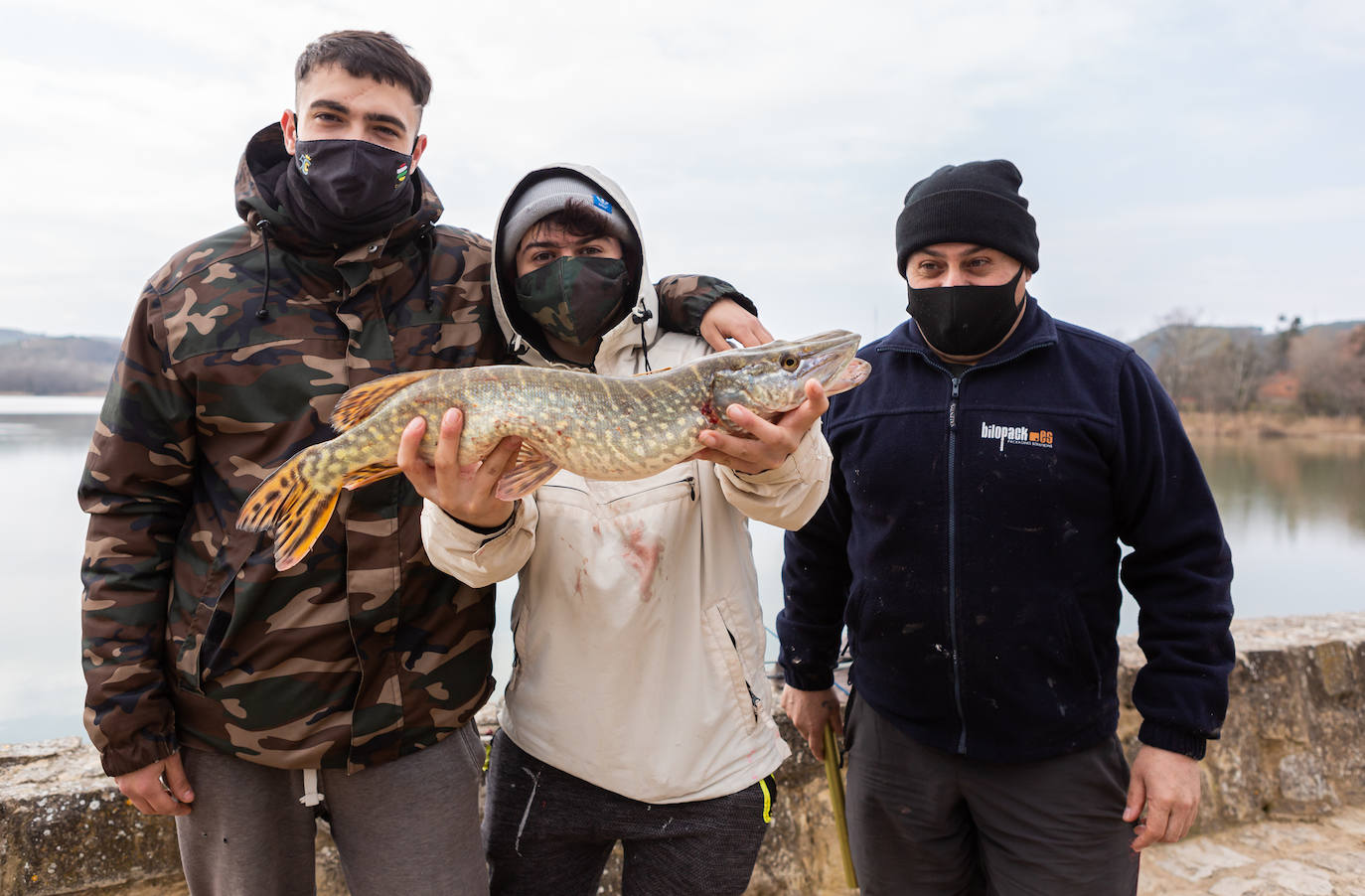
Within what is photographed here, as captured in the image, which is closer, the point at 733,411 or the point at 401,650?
the point at 733,411

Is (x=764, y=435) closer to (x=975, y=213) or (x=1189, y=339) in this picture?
(x=975, y=213)

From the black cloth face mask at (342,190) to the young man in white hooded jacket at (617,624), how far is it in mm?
340

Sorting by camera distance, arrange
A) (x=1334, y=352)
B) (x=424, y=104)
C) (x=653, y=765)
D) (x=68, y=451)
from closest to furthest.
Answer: (x=653, y=765), (x=424, y=104), (x=68, y=451), (x=1334, y=352)

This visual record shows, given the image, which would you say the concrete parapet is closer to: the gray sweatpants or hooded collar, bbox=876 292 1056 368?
hooded collar, bbox=876 292 1056 368

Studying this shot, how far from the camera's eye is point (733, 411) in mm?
1826

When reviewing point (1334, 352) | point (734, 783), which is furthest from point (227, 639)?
point (1334, 352)

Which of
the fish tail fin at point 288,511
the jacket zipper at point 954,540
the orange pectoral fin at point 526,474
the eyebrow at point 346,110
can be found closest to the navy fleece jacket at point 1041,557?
the jacket zipper at point 954,540

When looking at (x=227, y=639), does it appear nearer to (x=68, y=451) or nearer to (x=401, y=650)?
(x=401, y=650)

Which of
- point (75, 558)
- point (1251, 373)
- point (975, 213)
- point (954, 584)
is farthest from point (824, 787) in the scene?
point (1251, 373)

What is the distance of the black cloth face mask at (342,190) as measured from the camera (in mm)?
2041

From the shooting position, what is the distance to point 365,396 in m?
1.94

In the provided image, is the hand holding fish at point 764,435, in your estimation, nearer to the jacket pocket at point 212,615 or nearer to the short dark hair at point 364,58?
the jacket pocket at point 212,615

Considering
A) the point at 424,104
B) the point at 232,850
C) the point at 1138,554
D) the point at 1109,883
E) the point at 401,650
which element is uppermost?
the point at 424,104

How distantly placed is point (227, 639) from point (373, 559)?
1.25ft
